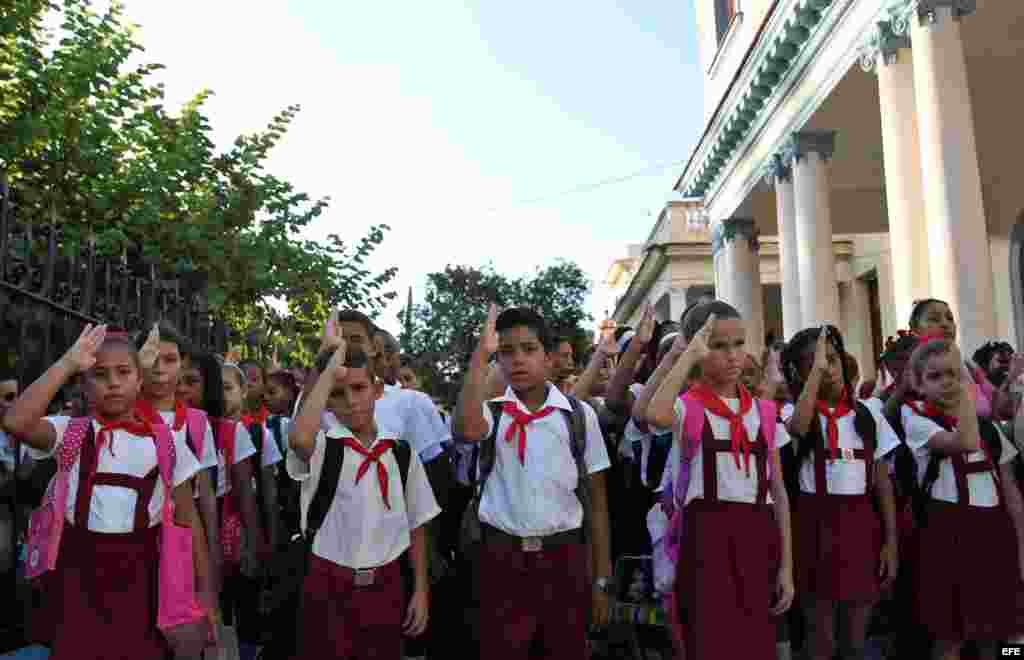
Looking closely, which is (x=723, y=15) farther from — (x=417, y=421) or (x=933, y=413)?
(x=417, y=421)

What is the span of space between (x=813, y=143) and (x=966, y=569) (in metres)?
11.1

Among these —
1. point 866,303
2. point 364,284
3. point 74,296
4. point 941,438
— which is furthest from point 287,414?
point 866,303

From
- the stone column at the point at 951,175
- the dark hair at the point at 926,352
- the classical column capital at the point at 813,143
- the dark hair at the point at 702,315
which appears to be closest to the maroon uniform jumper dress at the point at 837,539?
the dark hair at the point at 926,352

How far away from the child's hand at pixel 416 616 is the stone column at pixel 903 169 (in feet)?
26.7

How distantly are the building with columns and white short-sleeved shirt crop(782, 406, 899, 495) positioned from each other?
5.29 meters

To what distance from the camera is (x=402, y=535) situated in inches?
143

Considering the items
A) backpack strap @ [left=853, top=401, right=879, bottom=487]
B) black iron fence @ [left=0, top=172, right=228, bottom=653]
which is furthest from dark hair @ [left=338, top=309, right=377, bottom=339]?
backpack strap @ [left=853, top=401, right=879, bottom=487]

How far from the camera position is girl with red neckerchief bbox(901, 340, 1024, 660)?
14.2 ft

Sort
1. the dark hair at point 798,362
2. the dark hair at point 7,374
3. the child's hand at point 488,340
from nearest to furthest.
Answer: the child's hand at point 488,340, the dark hair at point 798,362, the dark hair at point 7,374

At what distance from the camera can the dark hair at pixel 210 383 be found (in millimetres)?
4701

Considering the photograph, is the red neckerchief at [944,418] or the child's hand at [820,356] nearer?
the child's hand at [820,356]

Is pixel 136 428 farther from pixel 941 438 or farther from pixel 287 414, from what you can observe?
pixel 941 438

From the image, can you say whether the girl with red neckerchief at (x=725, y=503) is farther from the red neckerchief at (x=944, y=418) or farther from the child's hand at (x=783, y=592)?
the red neckerchief at (x=944, y=418)

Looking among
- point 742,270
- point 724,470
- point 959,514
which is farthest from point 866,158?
point 724,470
